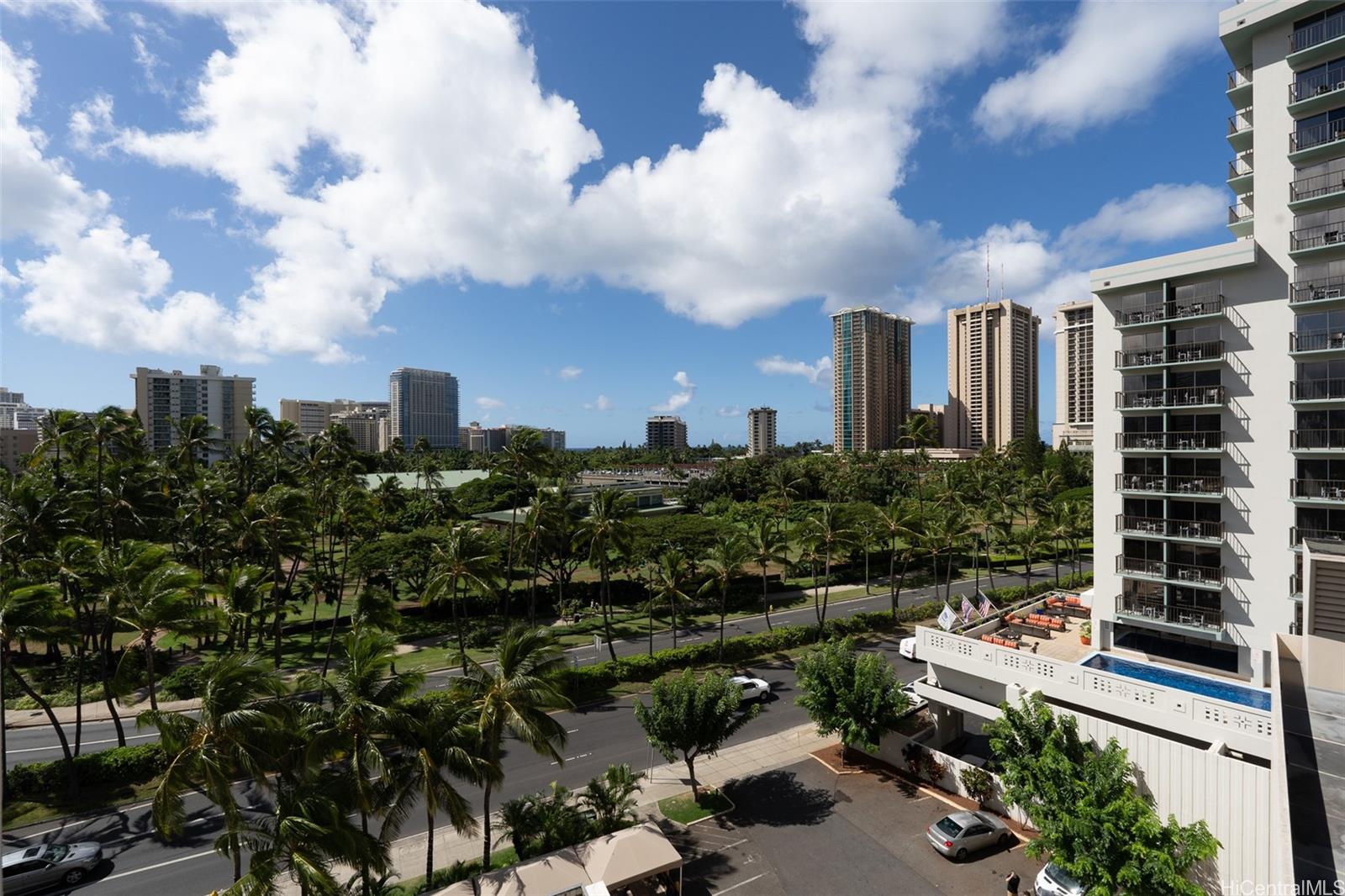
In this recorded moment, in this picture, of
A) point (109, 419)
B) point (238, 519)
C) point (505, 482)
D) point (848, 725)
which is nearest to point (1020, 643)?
point (848, 725)

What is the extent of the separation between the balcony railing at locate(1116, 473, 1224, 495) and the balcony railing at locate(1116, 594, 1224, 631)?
5.15 metres

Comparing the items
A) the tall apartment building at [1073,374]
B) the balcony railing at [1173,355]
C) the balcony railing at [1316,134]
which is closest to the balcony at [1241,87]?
the balcony railing at [1316,134]

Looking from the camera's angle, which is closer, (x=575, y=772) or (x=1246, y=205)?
(x=575, y=772)

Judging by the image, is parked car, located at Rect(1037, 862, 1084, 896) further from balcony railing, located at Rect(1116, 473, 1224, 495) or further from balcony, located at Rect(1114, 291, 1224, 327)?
balcony, located at Rect(1114, 291, 1224, 327)

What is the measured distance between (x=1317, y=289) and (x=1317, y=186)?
4567mm

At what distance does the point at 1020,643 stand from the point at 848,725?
10.7 metres

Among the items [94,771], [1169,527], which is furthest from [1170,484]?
[94,771]

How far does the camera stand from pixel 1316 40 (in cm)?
2841

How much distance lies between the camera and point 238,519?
150 ft

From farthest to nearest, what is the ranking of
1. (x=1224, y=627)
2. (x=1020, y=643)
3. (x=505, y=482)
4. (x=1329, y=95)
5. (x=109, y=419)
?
(x=505, y=482)
(x=109, y=419)
(x=1020, y=643)
(x=1224, y=627)
(x=1329, y=95)

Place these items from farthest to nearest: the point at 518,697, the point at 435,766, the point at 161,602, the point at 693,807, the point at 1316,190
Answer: the point at 693,807 → the point at 1316,190 → the point at 161,602 → the point at 518,697 → the point at 435,766

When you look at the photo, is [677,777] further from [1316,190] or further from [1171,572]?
[1316,190]

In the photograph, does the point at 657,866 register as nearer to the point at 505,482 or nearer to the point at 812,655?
the point at 812,655

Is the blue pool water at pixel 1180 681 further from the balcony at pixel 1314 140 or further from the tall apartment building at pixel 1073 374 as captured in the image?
the tall apartment building at pixel 1073 374
